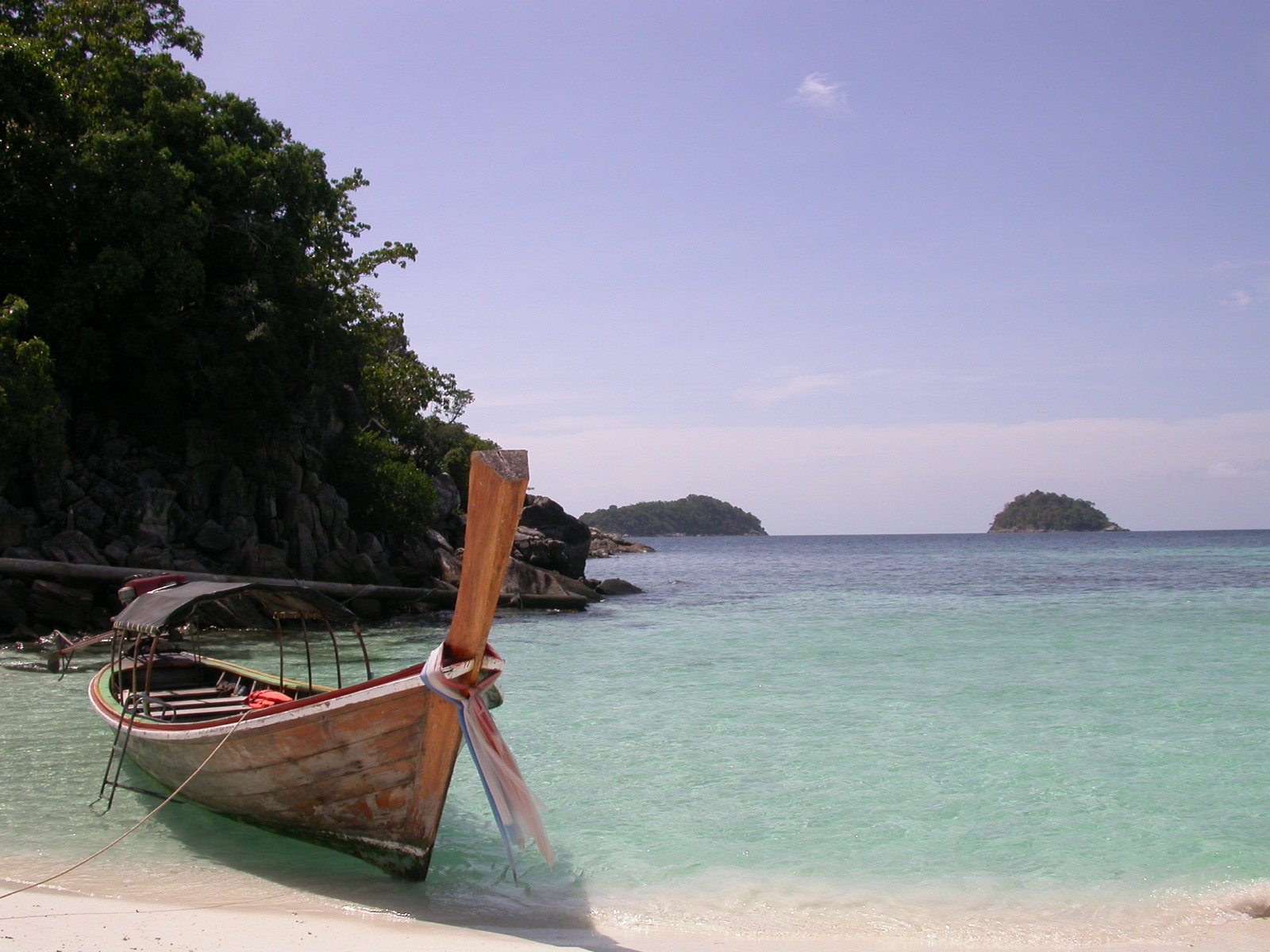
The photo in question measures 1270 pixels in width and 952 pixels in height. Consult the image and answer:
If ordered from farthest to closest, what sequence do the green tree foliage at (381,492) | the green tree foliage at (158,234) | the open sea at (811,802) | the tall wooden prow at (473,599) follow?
1. the green tree foliage at (381,492)
2. the green tree foliage at (158,234)
3. the open sea at (811,802)
4. the tall wooden prow at (473,599)

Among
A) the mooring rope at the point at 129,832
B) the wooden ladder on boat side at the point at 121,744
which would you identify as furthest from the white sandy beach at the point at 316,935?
the wooden ladder on boat side at the point at 121,744

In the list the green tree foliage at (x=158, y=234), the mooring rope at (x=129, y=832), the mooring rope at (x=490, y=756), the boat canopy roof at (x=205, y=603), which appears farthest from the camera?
the green tree foliage at (x=158, y=234)

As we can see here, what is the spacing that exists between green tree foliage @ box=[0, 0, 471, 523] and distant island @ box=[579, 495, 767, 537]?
125587mm

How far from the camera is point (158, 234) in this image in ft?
60.6

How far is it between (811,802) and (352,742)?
404 centimetres

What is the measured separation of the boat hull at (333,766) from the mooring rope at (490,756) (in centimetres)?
20

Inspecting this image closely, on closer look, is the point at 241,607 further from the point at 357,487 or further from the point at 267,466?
the point at 357,487

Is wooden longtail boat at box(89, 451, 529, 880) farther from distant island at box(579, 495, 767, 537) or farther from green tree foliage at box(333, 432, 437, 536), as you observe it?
distant island at box(579, 495, 767, 537)

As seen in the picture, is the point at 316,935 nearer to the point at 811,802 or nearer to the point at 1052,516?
the point at 811,802

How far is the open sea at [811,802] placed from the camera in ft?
18.7

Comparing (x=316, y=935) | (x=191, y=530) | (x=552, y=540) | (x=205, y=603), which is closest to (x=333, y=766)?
(x=316, y=935)

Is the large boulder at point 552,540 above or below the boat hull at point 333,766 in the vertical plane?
above

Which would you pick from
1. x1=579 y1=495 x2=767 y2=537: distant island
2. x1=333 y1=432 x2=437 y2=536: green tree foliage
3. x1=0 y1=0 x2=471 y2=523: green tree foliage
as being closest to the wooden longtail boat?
x1=0 y1=0 x2=471 y2=523: green tree foliage

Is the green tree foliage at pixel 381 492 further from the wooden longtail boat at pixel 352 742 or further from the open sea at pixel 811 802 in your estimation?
the wooden longtail boat at pixel 352 742
